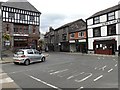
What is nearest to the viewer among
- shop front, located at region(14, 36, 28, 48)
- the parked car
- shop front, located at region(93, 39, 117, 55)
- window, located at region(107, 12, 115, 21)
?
the parked car

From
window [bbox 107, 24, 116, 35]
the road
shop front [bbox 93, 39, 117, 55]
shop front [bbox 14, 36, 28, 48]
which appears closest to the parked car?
the road

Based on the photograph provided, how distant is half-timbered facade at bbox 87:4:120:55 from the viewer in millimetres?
35594

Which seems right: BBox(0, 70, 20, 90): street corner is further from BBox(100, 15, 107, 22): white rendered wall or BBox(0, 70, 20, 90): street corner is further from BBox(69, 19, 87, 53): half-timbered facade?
BBox(69, 19, 87, 53): half-timbered facade

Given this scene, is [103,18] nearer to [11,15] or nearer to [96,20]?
[96,20]

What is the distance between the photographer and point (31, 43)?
4991cm

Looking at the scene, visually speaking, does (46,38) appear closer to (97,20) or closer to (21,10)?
(21,10)

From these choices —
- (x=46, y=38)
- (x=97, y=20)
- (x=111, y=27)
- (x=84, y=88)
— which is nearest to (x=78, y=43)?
(x=97, y=20)

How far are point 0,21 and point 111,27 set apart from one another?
24.6 m

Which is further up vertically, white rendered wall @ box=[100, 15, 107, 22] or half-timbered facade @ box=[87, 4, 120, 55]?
white rendered wall @ box=[100, 15, 107, 22]

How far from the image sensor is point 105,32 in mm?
38375

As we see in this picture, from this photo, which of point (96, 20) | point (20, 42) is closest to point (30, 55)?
point (96, 20)

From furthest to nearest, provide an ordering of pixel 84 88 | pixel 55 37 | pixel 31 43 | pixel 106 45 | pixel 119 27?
pixel 55 37
pixel 31 43
pixel 106 45
pixel 119 27
pixel 84 88

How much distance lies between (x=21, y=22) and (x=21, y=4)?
Result: 4.91m

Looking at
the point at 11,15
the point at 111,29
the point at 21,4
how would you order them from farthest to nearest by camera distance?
the point at 21,4 < the point at 11,15 < the point at 111,29
